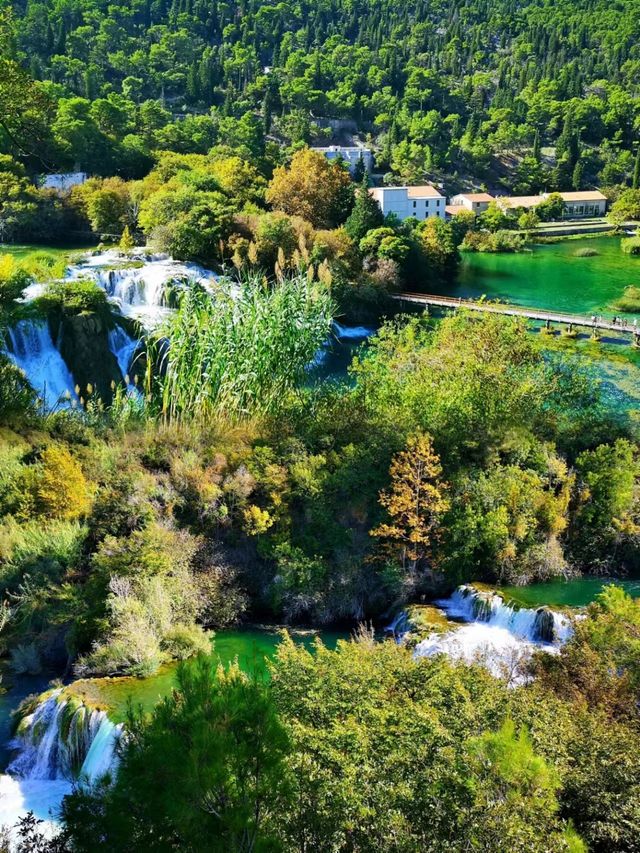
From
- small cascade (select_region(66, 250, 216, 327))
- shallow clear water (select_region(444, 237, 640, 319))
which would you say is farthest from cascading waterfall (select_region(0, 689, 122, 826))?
shallow clear water (select_region(444, 237, 640, 319))

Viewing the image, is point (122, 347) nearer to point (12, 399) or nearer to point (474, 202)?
point (12, 399)

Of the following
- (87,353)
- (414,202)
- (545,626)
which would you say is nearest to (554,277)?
(414,202)

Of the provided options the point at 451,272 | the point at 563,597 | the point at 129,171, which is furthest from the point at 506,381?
the point at 129,171

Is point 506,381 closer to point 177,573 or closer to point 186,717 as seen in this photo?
point 177,573

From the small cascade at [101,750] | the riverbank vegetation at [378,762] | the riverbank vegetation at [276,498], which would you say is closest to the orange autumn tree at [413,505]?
the riverbank vegetation at [276,498]

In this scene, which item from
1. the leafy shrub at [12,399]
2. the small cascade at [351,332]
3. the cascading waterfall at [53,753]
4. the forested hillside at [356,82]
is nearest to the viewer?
the cascading waterfall at [53,753]

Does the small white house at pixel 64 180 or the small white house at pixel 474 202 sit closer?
the small white house at pixel 64 180

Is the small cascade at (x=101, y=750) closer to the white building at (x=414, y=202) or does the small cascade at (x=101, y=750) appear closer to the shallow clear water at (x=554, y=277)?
the shallow clear water at (x=554, y=277)
